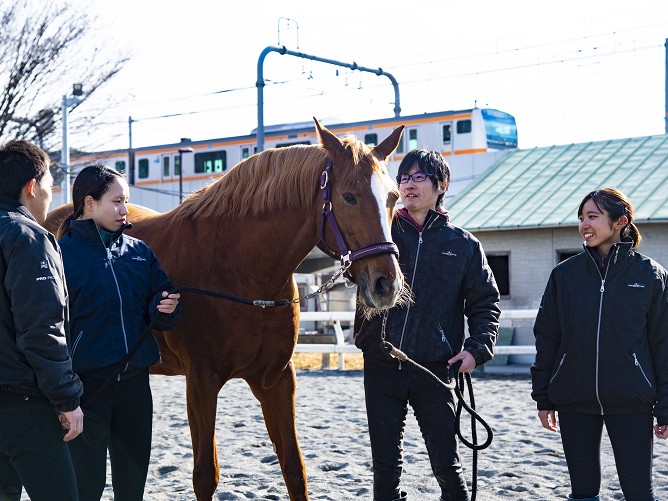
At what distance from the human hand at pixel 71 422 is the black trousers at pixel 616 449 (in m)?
2.12

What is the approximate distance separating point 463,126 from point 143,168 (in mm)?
12580

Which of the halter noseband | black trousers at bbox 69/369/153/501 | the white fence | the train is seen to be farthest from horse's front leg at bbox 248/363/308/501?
the train

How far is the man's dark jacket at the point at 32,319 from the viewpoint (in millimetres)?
2883

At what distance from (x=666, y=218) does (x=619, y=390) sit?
468 inches

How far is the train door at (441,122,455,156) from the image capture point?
25203 millimetres

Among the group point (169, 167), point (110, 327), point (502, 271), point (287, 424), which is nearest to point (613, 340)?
point (287, 424)

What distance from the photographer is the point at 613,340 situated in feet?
12.6

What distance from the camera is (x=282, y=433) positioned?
180 inches

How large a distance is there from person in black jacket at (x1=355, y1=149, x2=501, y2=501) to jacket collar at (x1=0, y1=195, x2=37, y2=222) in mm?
1622

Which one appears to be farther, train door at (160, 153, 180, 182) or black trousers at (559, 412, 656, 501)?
train door at (160, 153, 180, 182)

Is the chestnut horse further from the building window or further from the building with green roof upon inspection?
the building window

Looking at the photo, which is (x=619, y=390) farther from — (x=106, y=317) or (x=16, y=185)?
(x=16, y=185)

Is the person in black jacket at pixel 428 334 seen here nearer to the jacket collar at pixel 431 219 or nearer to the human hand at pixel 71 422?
the jacket collar at pixel 431 219

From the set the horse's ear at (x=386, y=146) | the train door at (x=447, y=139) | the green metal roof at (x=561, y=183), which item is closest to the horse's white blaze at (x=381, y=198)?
the horse's ear at (x=386, y=146)
